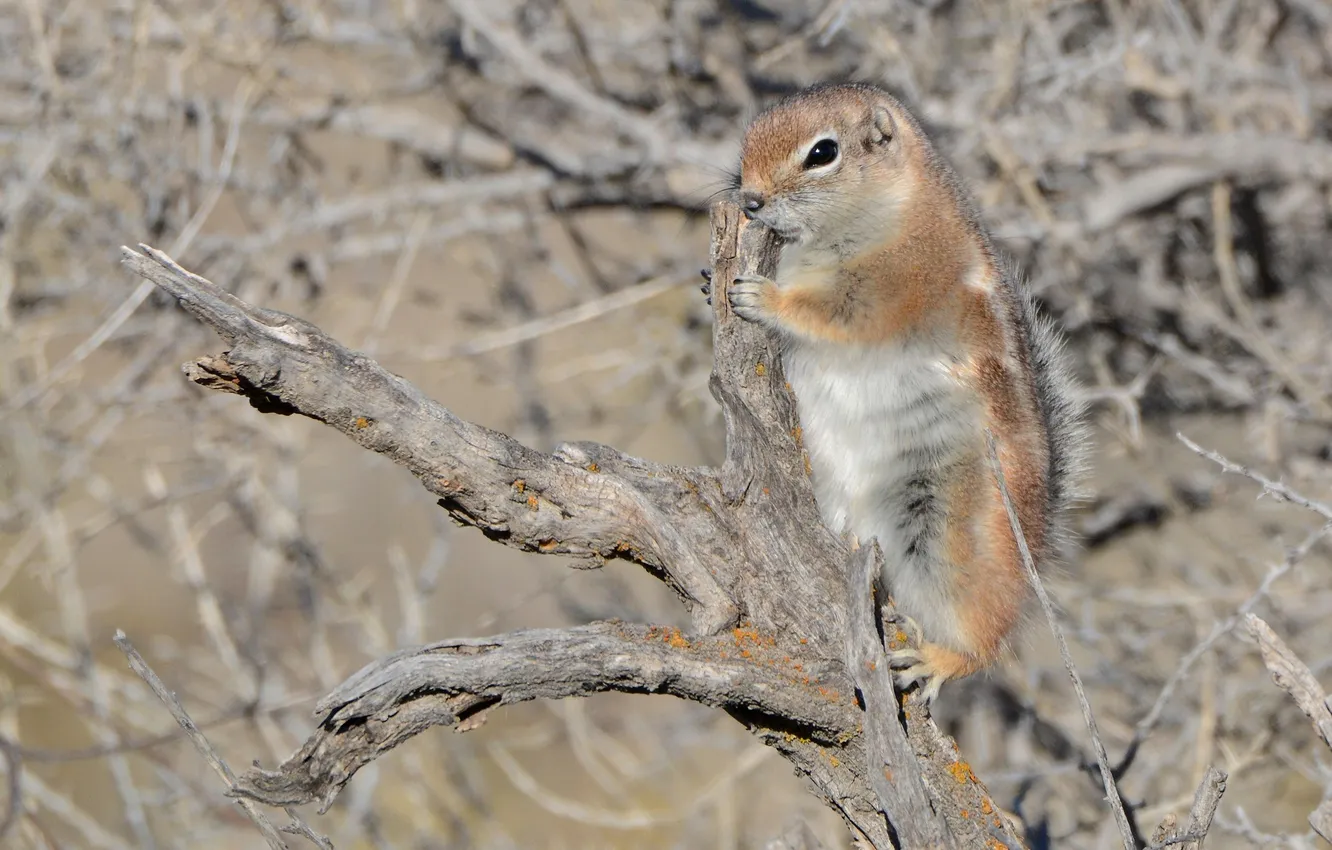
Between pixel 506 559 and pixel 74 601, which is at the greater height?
pixel 506 559

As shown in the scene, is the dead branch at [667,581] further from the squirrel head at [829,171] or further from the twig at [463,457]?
the squirrel head at [829,171]

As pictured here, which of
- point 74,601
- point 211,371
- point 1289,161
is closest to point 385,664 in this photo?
point 211,371

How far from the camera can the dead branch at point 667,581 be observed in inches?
85.7

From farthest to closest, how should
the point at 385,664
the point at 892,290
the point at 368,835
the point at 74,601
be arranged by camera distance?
1. the point at 368,835
2. the point at 74,601
3. the point at 892,290
4. the point at 385,664

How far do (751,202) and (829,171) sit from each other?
11.0 inches

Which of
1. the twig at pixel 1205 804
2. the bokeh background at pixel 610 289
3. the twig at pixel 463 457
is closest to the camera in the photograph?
the twig at pixel 463 457

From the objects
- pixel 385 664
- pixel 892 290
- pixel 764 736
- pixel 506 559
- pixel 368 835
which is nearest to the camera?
pixel 385 664

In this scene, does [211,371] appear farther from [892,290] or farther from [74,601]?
[74,601]

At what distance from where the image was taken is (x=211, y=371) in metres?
2.04

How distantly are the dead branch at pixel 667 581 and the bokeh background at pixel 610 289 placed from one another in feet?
6.49

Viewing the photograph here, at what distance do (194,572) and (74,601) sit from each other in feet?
1.51

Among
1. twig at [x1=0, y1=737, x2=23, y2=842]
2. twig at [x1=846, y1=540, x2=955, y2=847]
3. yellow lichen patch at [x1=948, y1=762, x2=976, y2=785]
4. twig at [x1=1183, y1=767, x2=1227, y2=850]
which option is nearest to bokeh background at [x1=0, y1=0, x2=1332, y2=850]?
twig at [x1=0, y1=737, x2=23, y2=842]

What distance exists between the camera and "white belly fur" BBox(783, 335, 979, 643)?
3016 millimetres

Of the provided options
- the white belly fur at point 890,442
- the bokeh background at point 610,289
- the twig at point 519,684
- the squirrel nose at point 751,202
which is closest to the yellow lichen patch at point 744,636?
the twig at point 519,684
